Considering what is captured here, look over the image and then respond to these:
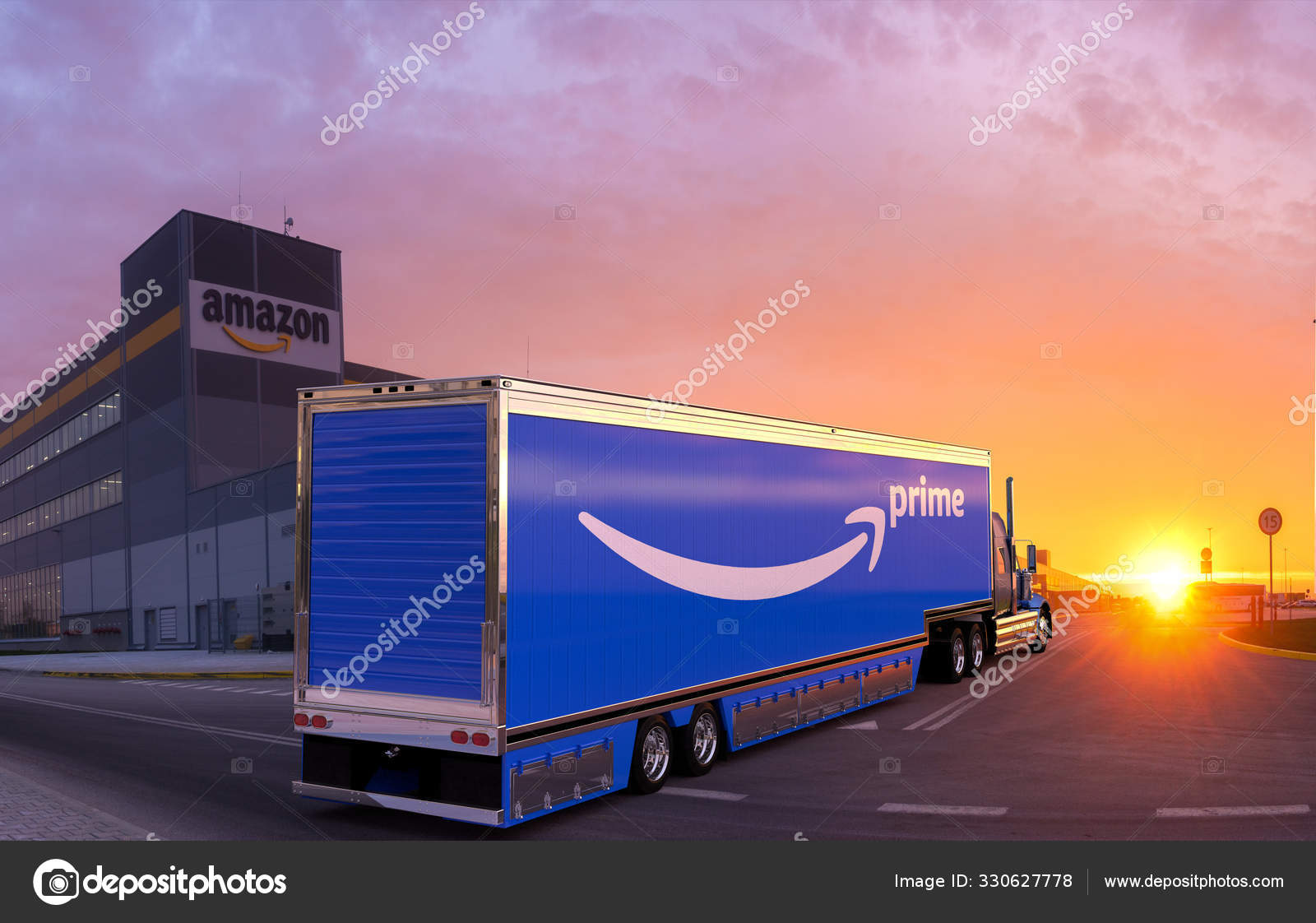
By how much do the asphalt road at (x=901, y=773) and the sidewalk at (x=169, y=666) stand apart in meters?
8.93

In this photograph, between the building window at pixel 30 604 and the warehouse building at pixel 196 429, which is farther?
the building window at pixel 30 604

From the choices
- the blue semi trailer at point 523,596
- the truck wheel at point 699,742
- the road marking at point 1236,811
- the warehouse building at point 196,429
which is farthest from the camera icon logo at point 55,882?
the warehouse building at point 196,429

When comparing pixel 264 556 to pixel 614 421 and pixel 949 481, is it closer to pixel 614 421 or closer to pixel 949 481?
pixel 949 481

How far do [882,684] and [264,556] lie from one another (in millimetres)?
33007

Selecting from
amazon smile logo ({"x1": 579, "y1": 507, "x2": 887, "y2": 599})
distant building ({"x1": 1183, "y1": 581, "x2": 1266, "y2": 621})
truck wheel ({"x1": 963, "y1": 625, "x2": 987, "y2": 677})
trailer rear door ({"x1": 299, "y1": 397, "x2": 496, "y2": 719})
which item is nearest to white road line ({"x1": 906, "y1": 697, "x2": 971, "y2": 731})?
amazon smile logo ({"x1": 579, "y1": 507, "x2": 887, "y2": 599})

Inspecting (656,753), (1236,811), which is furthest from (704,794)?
(1236,811)

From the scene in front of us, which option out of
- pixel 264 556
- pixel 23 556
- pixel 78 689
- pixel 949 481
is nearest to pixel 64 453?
pixel 23 556

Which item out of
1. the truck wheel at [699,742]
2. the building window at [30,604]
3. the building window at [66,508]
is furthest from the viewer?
the building window at [30,604]

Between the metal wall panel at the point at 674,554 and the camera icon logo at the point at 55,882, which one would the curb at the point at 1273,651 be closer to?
the metal wall panel at the point at 674,554

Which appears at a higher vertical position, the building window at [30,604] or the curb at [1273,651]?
the curb at [1273,651]

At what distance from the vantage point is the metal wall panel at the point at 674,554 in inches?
336

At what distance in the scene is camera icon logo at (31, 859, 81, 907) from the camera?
7.07 m

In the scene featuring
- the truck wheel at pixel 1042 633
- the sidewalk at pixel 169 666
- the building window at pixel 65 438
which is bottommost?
the sidewalk at pixel 169 666

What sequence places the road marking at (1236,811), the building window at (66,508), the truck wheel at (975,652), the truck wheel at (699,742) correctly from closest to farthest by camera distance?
the road marking at (1236,811) → the truck wheel at (699,742) → the truck wheel at (975,652) → the building window at (66,508)
